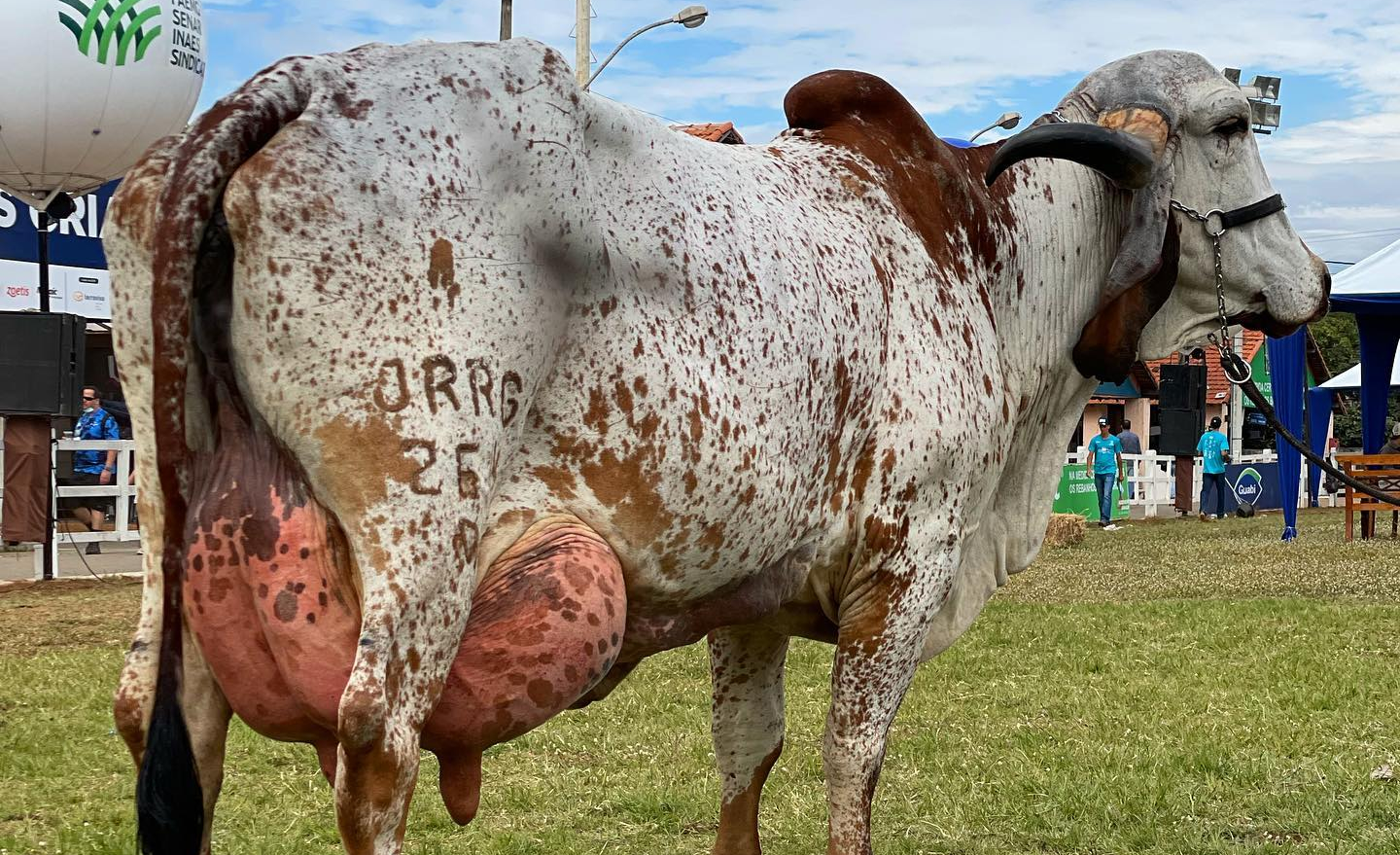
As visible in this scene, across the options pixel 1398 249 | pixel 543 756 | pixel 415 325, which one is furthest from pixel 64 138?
pixel 1398 249

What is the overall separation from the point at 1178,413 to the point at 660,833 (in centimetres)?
1315

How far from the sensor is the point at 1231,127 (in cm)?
427

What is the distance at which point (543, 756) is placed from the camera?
616 centimetres

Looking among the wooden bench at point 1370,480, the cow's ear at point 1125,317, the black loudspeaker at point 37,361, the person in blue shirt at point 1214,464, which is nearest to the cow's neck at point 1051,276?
the cow's ear at point 1125,317

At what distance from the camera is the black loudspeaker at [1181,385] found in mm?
12305

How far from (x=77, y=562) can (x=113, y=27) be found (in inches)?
225

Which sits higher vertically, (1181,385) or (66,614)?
(1181,385)

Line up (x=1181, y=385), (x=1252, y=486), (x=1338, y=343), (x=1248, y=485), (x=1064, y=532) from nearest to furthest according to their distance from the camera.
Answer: (x=1181, y=385) → (x=1064, y=532) → (x=1248, y=485) → (x=1252, y=486) → (x=1338, y=343)

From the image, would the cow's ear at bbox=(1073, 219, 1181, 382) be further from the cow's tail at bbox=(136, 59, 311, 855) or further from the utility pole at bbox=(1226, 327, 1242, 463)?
the utility pole at bbox=(1226, 327, 1242, 463)

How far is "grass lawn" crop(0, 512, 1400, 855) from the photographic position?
490 cm

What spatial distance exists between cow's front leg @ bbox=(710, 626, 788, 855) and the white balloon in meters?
10.4

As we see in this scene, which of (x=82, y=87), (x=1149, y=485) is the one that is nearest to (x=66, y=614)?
(x=82, y=87)

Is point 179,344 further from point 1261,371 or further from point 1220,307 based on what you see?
point 1261,371

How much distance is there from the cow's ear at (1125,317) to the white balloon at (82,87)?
1079 cm
